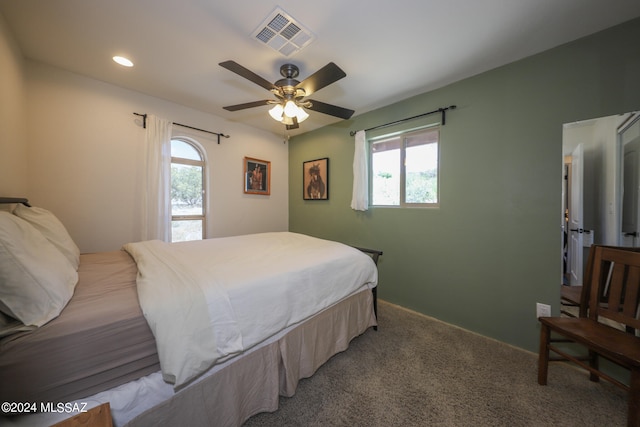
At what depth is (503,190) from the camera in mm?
2008

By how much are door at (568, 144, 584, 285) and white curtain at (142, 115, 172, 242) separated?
3.97m

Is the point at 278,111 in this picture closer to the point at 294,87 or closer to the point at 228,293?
the point at 294,87

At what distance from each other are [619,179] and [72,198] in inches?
187

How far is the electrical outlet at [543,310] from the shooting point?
1.80m

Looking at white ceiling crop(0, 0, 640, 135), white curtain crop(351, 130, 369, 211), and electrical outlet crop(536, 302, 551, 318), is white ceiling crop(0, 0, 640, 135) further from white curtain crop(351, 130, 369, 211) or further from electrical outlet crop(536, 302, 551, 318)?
Result: electrical outlet crop(536, 302, 551, 318)

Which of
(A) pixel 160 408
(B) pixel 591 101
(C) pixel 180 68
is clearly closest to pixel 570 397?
(B) pixel 591 101

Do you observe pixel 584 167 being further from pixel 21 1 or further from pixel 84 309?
pixel 21 1

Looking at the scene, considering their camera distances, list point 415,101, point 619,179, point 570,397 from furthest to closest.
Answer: point 415,101, point 619,179, point 570,397

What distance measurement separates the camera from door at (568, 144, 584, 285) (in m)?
1.70

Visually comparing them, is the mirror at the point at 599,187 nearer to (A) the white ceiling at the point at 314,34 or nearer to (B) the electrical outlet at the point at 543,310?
(B) the electrical outlet at the point at 543,310

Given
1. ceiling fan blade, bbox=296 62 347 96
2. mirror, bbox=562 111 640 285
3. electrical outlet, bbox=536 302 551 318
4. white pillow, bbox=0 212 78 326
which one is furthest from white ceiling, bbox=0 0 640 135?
electrical outlet, bbox=536 302 551 318

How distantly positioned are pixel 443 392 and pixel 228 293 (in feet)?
5.13

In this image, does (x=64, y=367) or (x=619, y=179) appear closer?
(x=64, y=367)

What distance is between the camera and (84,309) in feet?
3.05
